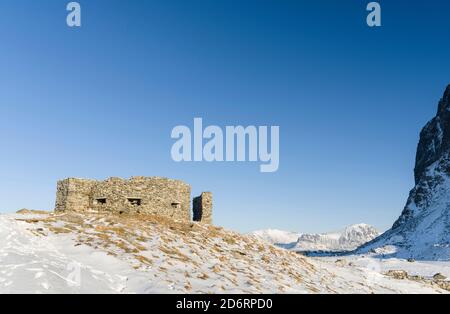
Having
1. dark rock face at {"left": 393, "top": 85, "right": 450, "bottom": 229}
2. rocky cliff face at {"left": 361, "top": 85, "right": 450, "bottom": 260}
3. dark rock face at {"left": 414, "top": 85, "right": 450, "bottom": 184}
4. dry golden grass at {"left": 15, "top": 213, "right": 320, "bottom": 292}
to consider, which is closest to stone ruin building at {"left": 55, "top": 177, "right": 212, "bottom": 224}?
dry golden grass at {"left": 15, "top": 213, "right": 320, "bottom": 292}

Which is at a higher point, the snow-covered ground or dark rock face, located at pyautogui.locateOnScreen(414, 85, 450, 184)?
dark rock face, located at pyautogui.locateOnScreen(414, 85, 450, 184)

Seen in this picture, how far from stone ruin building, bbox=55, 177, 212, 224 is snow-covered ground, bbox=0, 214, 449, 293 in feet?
8.37

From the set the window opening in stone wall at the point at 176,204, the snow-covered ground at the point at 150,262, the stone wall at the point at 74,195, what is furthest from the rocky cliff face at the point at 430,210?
the stone wall at the point at 74,195

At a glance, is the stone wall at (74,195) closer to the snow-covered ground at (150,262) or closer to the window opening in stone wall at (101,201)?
the window opening in stone wall at (101,201)

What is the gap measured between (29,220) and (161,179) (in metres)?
10.9

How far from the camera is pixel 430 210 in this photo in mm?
141125

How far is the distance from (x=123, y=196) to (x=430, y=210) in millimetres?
139342

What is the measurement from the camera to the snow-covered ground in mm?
13219

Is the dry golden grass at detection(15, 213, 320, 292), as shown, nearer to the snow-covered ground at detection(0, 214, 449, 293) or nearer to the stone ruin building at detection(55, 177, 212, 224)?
the snow-covered ground at detection(0, 214, 449, 293)

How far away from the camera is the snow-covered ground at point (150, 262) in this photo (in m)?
→ 13.2

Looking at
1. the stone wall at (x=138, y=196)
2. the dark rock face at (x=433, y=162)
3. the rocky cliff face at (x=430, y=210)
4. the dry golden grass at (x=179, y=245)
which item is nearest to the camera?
the dry golden grass at (x=179, y=245)

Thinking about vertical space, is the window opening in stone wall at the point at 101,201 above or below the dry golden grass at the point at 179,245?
above

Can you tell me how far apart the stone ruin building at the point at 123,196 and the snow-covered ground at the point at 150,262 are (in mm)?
2550
